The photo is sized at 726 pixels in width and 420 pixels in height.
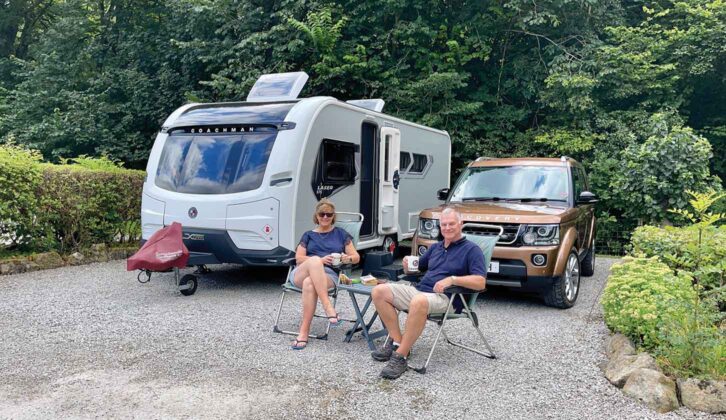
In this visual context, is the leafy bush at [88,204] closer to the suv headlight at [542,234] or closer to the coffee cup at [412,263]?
the coffee cup at [412,263]

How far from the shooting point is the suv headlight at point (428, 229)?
689cm

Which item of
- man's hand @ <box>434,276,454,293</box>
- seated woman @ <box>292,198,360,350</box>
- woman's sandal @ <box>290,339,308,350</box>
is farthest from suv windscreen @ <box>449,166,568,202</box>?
woman's sandal @ <box>290,339,308,350</box>

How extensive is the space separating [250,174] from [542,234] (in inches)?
138

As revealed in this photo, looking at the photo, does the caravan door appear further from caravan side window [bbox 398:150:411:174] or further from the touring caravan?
the touring caravan

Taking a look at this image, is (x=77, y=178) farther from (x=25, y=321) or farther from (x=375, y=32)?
(x=375, y=32)

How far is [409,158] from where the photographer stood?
10.3m

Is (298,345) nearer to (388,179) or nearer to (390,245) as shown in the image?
(388,179)

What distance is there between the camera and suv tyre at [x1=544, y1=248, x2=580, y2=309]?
6.43 meters

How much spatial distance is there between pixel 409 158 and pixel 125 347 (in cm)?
651

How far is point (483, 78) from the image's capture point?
1548 centimetres

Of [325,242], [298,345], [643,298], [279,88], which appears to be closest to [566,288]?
[643,298]

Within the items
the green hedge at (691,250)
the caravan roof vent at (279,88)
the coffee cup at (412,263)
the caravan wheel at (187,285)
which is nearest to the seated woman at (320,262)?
the coffee cup at (412,263)

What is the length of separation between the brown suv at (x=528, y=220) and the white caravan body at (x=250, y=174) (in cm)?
150

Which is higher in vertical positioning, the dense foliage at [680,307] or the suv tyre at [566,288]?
the dense foliage at [680,307]
